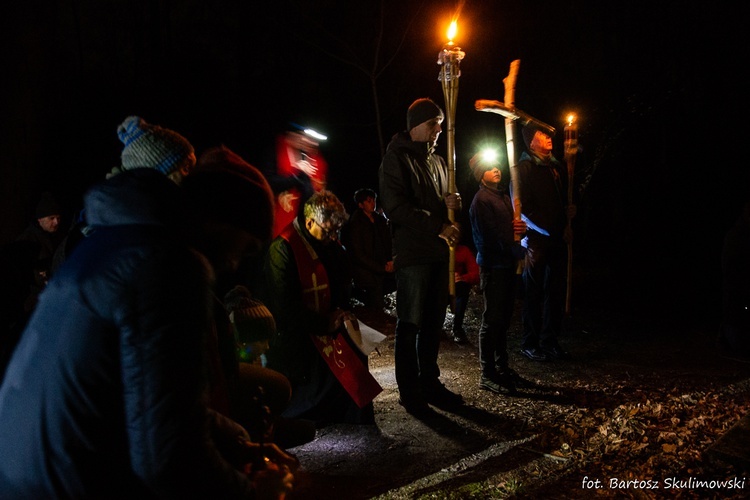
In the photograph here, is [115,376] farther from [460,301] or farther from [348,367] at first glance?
[460,301]

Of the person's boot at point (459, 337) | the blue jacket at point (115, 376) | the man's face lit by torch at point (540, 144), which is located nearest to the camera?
the blue jacket at point (115, 376)

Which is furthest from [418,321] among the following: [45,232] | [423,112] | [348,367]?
[45,232]

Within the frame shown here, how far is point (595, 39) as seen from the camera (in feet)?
56.5

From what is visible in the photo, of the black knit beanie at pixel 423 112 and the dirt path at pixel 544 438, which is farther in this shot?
the black knit beanie at pixel 423 112

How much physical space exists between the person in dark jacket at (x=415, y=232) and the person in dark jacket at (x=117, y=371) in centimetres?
361

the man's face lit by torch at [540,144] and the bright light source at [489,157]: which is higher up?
the man's face lit by torch at [540,144]

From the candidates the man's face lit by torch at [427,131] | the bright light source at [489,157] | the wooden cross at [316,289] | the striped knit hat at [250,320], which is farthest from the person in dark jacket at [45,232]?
the bright light source at [489,157]

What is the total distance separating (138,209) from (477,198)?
517 centimetres

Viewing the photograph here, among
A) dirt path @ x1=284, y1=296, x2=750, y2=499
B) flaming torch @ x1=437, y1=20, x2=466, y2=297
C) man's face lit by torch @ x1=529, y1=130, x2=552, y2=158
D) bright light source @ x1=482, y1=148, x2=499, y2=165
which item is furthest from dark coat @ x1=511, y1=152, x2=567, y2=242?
flaming torch @ x1=437, y1=20, x2=466, y2=297

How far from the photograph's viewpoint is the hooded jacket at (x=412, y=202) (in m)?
5.03

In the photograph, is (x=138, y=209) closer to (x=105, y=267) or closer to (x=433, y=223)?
(x=105, y=267)

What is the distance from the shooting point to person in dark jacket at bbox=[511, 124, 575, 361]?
691 centimetres

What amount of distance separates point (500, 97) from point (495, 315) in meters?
15.8

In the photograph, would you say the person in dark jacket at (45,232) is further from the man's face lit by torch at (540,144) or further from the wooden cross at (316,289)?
the man's face lit by torch at (540,144)
